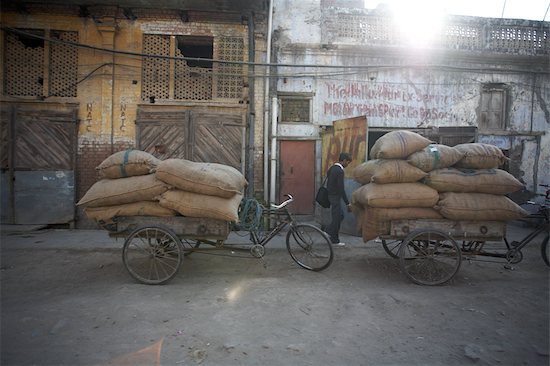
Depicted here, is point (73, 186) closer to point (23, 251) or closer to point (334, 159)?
point (23, 251)

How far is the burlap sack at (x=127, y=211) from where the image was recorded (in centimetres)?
423

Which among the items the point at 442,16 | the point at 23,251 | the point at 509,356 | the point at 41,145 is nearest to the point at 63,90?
the point at 41,145

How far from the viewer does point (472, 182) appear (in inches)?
173

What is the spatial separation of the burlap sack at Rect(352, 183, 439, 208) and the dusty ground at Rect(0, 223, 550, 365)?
1093 mm

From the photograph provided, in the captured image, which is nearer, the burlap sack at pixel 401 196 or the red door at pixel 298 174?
the burlap sack at pixel 401 196

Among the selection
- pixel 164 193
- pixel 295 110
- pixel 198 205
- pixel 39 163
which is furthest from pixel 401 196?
pixel 39 163

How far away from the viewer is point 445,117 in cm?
948

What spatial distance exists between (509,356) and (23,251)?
7.36 metres

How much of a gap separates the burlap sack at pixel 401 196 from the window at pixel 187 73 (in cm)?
556

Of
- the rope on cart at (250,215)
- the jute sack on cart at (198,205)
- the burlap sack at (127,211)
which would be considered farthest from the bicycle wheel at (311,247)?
the burlap sack at (127,211)

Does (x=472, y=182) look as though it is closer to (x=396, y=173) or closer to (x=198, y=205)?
(x=396, y=173)

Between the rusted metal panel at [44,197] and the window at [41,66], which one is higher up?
the window at [41,66]

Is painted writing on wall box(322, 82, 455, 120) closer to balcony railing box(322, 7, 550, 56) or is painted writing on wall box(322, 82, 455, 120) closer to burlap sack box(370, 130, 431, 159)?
balcony railing box(322, 7, 550, 56)

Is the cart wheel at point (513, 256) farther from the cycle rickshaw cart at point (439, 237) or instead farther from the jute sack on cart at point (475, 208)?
the jute sack on cart at point (475, 208)
